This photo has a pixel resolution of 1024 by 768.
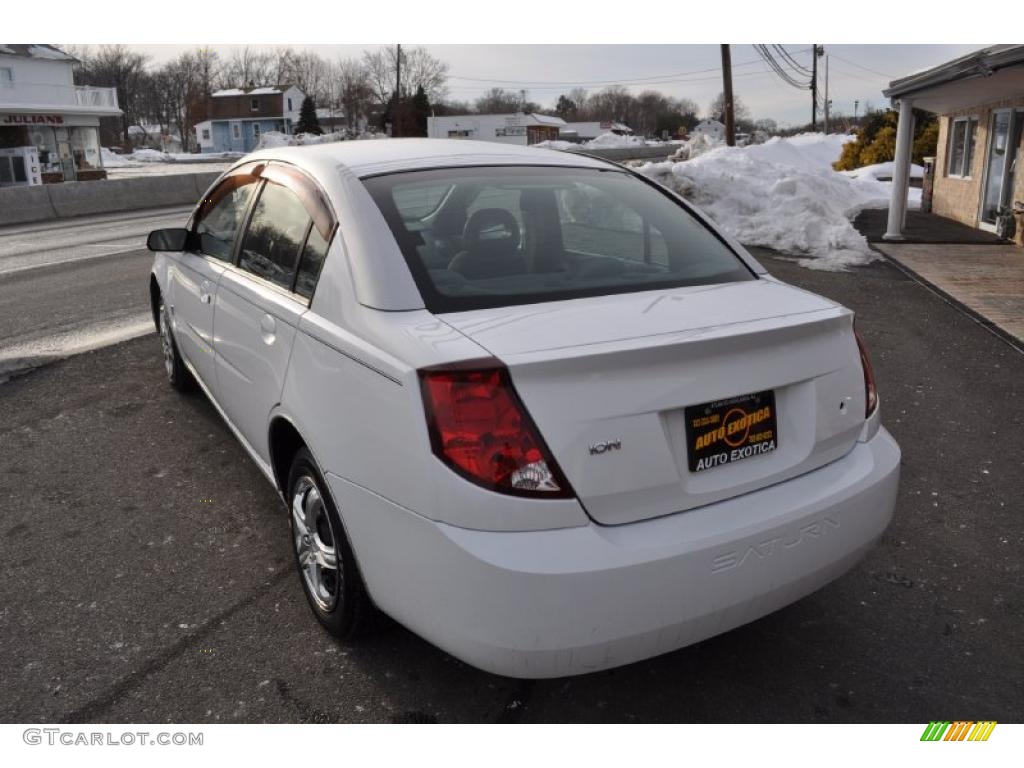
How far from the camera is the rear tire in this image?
18.1 feet

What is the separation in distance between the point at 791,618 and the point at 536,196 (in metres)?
1.85

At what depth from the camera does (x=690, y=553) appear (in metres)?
2.35

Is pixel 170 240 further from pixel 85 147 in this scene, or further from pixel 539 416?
pixel 85 147

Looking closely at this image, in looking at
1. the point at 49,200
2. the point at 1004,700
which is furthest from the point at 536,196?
the point at 49,200

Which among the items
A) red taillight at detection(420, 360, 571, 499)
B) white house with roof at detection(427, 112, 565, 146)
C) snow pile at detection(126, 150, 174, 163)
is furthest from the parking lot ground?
white house with roof at detection(427, 112, 565, 146)

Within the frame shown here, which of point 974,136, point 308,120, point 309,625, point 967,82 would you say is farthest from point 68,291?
point 308,120

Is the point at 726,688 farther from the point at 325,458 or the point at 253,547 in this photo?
the point at 253,547

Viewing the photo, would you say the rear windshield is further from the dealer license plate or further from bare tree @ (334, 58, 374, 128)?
bare tree @ (334, 58, 374, 128)

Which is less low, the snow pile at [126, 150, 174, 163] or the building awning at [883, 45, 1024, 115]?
the building awning at [883, 45, 1024, 115]

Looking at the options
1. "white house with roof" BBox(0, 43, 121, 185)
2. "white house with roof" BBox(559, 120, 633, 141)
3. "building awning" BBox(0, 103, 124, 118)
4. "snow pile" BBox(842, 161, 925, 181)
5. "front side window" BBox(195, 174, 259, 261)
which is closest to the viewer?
"front side window" BBox(195, 174, 259, 261)

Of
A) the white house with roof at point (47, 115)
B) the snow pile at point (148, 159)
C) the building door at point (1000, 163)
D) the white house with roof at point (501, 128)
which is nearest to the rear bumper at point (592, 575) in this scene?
the building door at point (1000, 163)

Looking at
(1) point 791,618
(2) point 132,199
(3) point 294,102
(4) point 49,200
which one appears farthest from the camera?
(3) point 294,102

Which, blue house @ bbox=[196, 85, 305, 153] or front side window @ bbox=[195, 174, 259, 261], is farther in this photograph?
blue house @ bbox=[196, 85, 305, 153]

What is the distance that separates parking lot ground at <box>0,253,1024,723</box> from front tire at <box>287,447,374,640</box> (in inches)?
4.4
